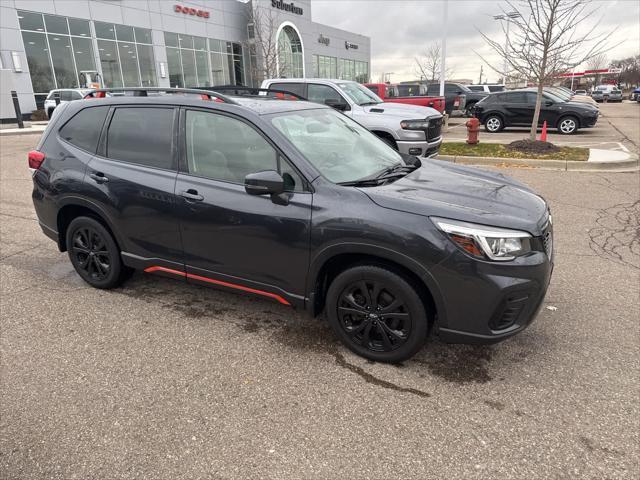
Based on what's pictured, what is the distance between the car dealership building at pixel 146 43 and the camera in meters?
24.9

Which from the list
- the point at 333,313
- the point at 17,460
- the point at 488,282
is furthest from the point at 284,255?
the point at 17,460

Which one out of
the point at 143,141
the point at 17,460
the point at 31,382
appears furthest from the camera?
the point at 143,141

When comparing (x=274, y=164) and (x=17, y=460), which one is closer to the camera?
(x=17, y=460)

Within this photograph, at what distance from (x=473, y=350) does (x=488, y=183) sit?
1255mm

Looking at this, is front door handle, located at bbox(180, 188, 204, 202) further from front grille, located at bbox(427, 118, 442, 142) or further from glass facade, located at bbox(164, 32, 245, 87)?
glass facade, located at bbox(164, 32, 245, 87)

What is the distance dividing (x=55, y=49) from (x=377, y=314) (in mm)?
30114

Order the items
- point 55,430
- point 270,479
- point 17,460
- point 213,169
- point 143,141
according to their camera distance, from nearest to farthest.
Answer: point 270,479
point 17,460
point 55,430
point 213,169
point 143,141

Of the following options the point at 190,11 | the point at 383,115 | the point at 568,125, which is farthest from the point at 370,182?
the point at 190,11

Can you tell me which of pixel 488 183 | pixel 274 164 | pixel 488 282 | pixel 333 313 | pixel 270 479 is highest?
pixel 274 164

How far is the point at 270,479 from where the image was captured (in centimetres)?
224

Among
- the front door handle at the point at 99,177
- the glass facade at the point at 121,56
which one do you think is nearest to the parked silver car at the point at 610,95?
the glass facade at the point at 121,56

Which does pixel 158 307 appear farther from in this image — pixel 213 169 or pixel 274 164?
pixel 274 164

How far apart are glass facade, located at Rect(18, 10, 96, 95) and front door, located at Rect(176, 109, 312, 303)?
90.9ft

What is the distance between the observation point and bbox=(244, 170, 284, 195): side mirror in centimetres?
302
